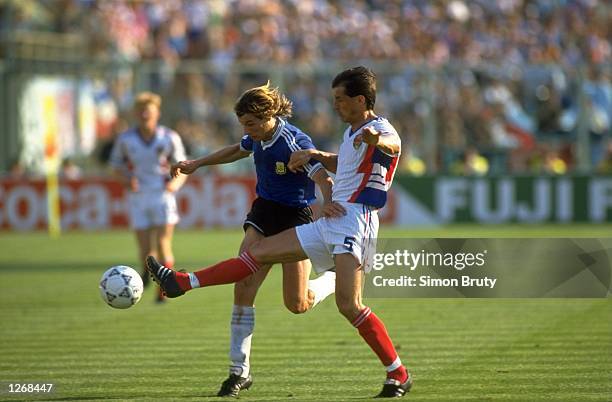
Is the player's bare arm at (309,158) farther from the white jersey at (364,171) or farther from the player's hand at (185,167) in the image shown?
the player's hand at (185,167)

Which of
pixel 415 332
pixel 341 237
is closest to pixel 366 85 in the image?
pixel 341 237

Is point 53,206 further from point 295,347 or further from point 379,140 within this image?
point 379,140

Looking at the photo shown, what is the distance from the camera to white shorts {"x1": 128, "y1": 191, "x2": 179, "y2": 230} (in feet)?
48.0

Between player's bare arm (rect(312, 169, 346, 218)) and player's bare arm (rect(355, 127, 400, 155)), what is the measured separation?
0.45 metres

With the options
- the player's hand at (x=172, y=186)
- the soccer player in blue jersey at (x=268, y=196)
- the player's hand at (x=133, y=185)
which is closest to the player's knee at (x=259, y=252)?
the soccer player in blue jersey at (x=268, y=196)

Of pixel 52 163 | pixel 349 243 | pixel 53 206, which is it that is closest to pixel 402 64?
pixel 52 163

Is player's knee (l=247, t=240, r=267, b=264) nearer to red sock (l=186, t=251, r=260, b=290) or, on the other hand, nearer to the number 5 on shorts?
red sock (l=186, t=251, r=260, b=290)

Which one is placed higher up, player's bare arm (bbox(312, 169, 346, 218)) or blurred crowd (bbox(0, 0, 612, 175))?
blurred crowd (bbox(0, 0, 612, 175))

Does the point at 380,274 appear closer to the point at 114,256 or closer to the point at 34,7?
the point at 114,256

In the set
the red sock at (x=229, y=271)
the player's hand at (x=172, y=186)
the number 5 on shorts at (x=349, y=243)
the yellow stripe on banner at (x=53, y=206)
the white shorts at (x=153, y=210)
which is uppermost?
the yellow stripe on banner at (x=53, y=206)

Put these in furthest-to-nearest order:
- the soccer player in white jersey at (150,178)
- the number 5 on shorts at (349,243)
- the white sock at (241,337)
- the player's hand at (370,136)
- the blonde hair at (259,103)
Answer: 1. the soccer player in white jersey at (150,178)
2. the white sock at (241,337)
3. the blonde hair at (259,103)
4. the number 5 on shorts at (349,243)
5. the player's hand at (370,136)

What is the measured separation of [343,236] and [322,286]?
3.15 ft

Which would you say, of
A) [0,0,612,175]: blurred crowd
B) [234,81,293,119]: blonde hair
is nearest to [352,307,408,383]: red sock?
[234,81,293,119]: blonde hair

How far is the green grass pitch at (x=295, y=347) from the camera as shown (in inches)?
330
